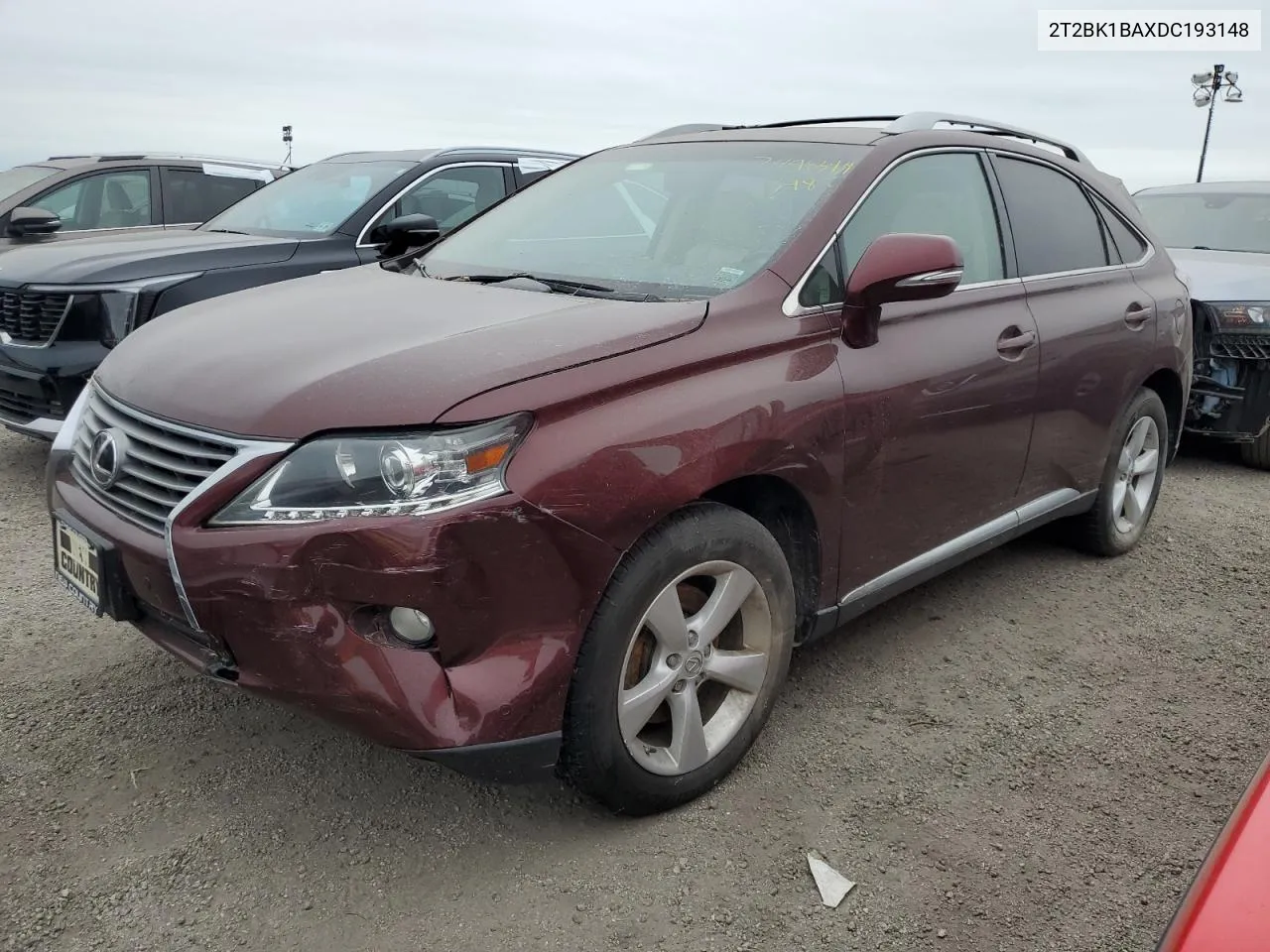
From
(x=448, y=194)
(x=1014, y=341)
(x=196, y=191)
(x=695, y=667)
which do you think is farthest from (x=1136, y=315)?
(x=196, y=191)

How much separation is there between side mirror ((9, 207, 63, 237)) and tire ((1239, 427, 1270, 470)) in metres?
7.48

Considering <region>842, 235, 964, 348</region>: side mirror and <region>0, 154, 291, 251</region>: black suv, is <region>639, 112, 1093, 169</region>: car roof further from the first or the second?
<region>0, 154, 291, 251</region>: black suv

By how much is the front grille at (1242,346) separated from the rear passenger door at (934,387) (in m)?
3.00

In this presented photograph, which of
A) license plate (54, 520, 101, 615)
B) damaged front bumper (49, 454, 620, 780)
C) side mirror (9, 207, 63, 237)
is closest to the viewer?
damaged front bumper (49, 454, 620, 780)

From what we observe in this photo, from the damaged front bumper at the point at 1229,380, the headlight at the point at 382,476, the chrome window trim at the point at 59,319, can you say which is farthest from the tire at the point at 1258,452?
the chrome window trim at the point at 59,319

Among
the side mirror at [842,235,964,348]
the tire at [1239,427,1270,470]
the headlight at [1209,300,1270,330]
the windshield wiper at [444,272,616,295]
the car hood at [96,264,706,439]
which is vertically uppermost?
the side mirror at [842,235,964,348]

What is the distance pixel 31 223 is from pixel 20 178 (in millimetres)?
2809

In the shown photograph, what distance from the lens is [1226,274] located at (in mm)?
6246

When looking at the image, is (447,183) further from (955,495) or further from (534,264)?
(955,495)

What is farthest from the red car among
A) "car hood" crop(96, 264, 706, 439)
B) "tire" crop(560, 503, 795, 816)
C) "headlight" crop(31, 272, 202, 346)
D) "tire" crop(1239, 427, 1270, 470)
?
"tire" crop(1239, 427, 1270, 470)

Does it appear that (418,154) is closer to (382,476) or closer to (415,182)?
(415,182)

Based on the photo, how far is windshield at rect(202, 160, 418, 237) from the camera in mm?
5906

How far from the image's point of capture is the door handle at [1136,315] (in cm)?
405

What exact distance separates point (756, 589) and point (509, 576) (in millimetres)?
772
